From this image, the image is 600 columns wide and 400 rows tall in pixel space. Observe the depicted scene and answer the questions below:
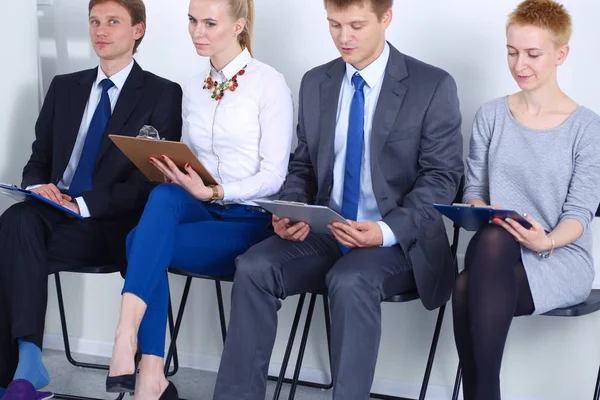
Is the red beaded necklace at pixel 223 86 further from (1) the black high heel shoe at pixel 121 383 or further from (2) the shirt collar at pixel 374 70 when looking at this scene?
(1) the black high heel shoe at pixel 121 383

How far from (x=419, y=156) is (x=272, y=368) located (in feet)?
4.18

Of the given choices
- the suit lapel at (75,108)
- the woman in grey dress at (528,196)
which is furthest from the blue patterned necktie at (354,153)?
the suit lapel at (75,108)

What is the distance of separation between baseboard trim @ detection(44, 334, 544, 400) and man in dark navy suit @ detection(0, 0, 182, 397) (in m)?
0.81

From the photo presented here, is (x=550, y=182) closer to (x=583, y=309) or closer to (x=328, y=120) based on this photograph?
(x=583, y=309)

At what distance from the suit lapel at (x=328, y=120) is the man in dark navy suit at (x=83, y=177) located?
70cm

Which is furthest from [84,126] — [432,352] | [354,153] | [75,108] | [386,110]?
[432,352]

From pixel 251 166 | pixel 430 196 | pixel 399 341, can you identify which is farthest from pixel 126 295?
pixel 399 341

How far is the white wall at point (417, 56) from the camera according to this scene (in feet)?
11.0

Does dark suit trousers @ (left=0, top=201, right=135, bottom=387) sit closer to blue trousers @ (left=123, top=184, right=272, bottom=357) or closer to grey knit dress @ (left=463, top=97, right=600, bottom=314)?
blue trousers @ (left=123, top=184, right=272, bottom=357)

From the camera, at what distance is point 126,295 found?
281cm

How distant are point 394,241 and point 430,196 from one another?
194mm

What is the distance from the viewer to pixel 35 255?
316 cm

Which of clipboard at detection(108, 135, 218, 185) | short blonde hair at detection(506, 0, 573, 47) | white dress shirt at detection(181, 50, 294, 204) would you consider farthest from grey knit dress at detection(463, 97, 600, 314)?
clipboard at detection(108, 135, 218, 185)

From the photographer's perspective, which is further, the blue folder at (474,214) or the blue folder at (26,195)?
the blue folder at (26,195)
